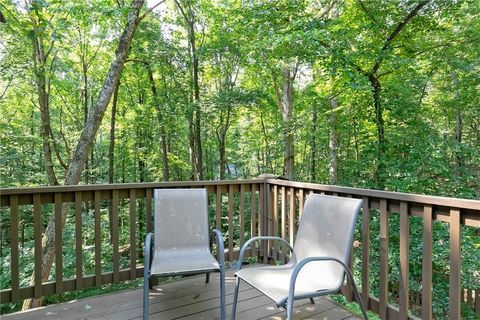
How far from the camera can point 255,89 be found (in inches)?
356

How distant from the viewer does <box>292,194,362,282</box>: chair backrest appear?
6.45 ft

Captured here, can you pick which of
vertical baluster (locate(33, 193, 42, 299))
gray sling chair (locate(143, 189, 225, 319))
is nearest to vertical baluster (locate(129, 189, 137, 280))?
gray sling chair (locate(143, 189, 225, 319))

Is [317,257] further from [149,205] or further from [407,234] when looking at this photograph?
[149,205]

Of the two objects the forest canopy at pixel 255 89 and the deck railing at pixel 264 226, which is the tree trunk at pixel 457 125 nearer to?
the forest canopy at pixel 255 89

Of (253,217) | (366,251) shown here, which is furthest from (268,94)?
(366,251)

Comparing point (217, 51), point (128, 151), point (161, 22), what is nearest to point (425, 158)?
point (217, 51)

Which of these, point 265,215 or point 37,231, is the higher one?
point 37,231

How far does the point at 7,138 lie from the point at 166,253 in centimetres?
902

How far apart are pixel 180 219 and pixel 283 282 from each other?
1.18m

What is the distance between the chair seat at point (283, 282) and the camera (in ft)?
5.83

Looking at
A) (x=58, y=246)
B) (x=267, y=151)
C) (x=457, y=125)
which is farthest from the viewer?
(x=267, y=151)

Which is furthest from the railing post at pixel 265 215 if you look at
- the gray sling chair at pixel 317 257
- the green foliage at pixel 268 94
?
the green foliage at pixel 268 94

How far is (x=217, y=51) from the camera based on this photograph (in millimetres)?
8766

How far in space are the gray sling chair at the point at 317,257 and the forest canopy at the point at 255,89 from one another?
2.36 meters
